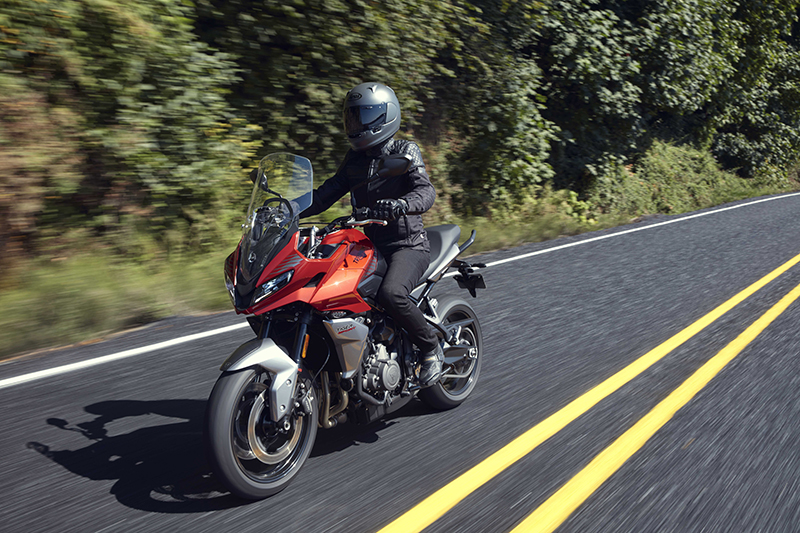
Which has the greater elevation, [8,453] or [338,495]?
[338,495]

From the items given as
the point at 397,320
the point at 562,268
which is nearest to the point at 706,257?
the point at 562,268

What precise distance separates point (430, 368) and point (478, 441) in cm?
52

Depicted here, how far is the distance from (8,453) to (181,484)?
106 cm

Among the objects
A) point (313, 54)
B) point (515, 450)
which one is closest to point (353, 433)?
point (515, 450)

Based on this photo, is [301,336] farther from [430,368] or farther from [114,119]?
[114,119]

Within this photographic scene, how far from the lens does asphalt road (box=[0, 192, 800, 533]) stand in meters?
3.02

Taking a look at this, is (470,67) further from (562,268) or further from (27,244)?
(27,244)

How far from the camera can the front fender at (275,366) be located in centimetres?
312

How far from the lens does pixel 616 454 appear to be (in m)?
3.59

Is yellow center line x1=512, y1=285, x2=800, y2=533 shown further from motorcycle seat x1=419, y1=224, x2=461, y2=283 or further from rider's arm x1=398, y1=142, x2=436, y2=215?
rider's arm x1=398, y1=142, x2=436, y2=215

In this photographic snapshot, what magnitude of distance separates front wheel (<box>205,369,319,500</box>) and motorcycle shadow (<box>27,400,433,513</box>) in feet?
0.54

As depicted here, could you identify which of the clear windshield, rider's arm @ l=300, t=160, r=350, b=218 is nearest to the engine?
the clear windshield

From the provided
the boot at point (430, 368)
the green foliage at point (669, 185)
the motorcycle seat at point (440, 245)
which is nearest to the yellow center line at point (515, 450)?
the boot at point (430, 368)

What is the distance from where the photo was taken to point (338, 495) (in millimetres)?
3227
